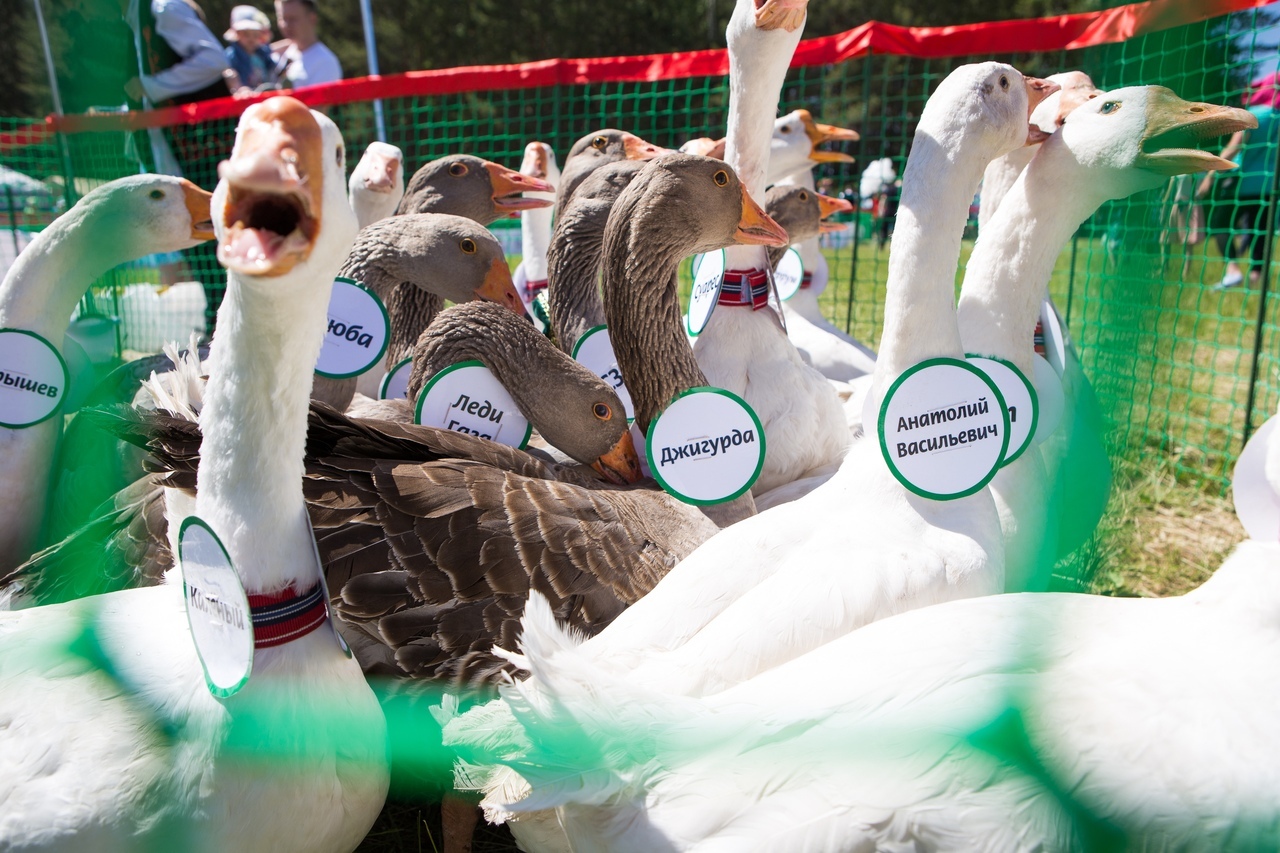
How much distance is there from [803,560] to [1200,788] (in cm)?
77

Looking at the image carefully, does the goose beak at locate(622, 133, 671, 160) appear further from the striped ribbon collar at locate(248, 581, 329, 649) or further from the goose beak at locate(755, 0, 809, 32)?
the striped ribbon collar at locate(248, 581, 329, 649)

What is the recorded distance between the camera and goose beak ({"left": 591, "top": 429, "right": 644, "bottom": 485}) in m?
2.89

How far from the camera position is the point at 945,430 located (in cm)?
197

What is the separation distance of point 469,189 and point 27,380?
2.33 m

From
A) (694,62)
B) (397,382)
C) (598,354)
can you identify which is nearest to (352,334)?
(397,382)

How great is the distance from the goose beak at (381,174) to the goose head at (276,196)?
3.18m

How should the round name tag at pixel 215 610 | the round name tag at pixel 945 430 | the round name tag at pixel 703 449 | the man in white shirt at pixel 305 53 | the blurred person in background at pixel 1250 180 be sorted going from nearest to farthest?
the round name tag at pixel 215 610 < the round name tag at pixel 945 430 < the round name tag at pixel 703 449 < the blurred person in background at pixel 1250 180 < the man in white shirt at pixel 305 53

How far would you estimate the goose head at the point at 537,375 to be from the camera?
9.16 feet

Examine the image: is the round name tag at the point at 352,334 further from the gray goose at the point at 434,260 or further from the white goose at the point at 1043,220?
the white goose at the point at 1043,220

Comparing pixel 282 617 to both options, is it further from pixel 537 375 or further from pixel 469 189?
pixel 469 189

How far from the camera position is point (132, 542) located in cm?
229

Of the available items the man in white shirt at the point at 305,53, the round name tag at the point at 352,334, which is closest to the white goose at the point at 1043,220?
the round name tag at the point at 352,334

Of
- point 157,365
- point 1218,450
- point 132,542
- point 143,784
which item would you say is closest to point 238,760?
point 143,784

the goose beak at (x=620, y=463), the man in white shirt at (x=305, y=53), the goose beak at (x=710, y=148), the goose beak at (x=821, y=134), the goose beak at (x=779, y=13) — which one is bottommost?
the goose beak at (x=620, y=463)
